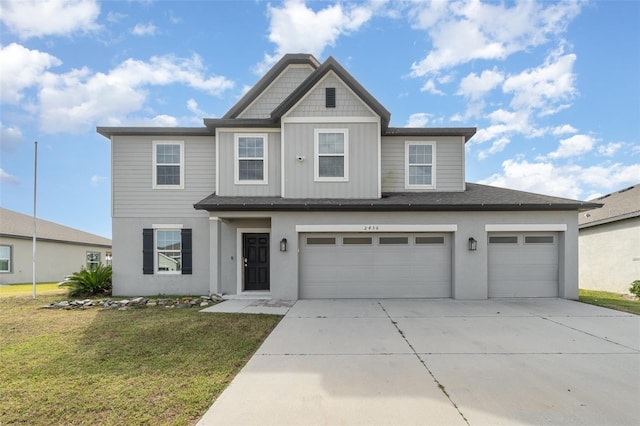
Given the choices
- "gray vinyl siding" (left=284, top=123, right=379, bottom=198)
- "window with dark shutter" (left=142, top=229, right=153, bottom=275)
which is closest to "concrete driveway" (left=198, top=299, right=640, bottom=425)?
"gray vinyl siding" (left=284, top=123, right=379, bottom=198)

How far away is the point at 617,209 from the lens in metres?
13.4

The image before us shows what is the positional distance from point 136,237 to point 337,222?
22.7ft

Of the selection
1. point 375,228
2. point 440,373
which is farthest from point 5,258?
point 440,373

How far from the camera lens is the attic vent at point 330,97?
9805 mm

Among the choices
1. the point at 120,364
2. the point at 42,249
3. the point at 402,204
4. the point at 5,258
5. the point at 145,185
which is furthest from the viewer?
the point at 42,249

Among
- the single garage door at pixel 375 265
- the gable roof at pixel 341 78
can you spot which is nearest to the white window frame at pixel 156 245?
the single garage door at pixel 375 265

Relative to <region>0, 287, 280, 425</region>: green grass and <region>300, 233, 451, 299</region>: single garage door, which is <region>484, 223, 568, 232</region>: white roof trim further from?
<region>0, 287, 280, 425</region>: green grass

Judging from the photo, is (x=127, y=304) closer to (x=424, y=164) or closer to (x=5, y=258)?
(x=424, y=164)

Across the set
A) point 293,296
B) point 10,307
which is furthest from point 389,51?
point 10,307

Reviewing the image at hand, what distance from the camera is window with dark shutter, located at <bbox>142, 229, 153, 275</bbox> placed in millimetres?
10180

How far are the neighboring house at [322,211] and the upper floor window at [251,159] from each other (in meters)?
0.04

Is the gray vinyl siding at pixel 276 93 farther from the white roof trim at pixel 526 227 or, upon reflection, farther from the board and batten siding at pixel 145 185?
the white roof trim at pixel 526 227

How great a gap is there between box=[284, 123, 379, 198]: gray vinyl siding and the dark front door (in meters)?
2.01

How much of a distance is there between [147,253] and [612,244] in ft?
61.9
